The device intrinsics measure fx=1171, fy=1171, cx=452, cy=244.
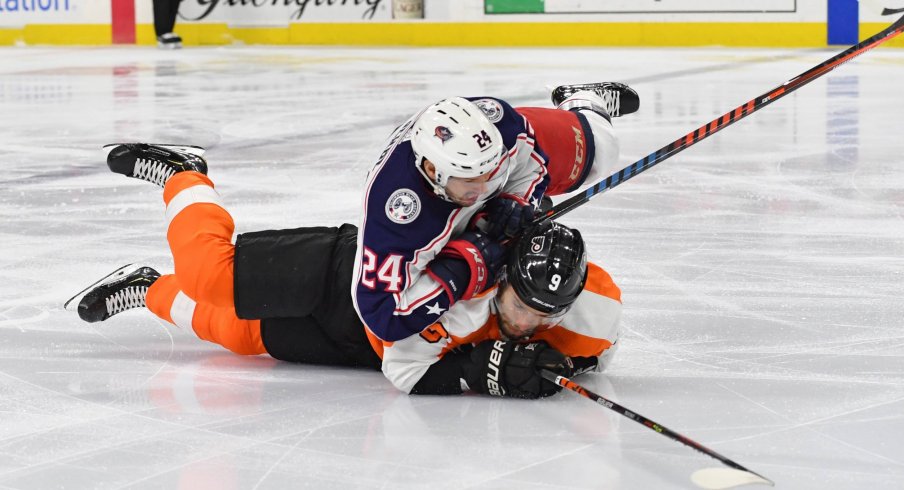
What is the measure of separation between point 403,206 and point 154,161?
3.72ft

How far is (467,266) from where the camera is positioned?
2.38 meters

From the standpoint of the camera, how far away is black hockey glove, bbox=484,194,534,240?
2490 mm

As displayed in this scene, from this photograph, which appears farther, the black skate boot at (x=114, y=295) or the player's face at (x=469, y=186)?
the black skate boot at (x=114, y=295)

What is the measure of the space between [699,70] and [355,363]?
22.9 feet

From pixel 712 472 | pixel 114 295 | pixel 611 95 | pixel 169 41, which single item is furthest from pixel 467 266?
pixel 169 41

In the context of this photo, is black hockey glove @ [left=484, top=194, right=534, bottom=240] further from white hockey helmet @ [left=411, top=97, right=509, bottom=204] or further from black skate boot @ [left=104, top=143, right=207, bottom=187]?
black skate boot @ [left=104, top=143, right=207, bottom=187]

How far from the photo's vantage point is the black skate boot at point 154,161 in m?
3.21

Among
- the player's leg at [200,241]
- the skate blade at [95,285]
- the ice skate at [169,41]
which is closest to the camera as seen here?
the player's leg at [200,241]

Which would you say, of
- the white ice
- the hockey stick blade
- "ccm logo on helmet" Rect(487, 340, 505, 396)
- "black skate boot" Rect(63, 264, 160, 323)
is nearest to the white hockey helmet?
"ccm logo on helmet" Rect(487, 340, 505, 396)

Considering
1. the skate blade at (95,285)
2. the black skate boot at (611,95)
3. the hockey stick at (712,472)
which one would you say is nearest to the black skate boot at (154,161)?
the skate blade at (95,285)

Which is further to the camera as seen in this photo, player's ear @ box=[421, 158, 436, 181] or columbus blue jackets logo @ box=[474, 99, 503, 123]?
columbus blue jackets logo @ box=[474, 99, 503, 123]

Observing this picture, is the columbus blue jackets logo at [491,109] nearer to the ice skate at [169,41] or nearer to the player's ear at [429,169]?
the player's ear at [429,169]

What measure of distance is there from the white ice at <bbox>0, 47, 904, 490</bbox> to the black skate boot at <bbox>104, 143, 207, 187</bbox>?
340 millimetres

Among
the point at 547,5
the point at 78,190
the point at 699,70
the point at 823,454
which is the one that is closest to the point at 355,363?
the point at 823,454
